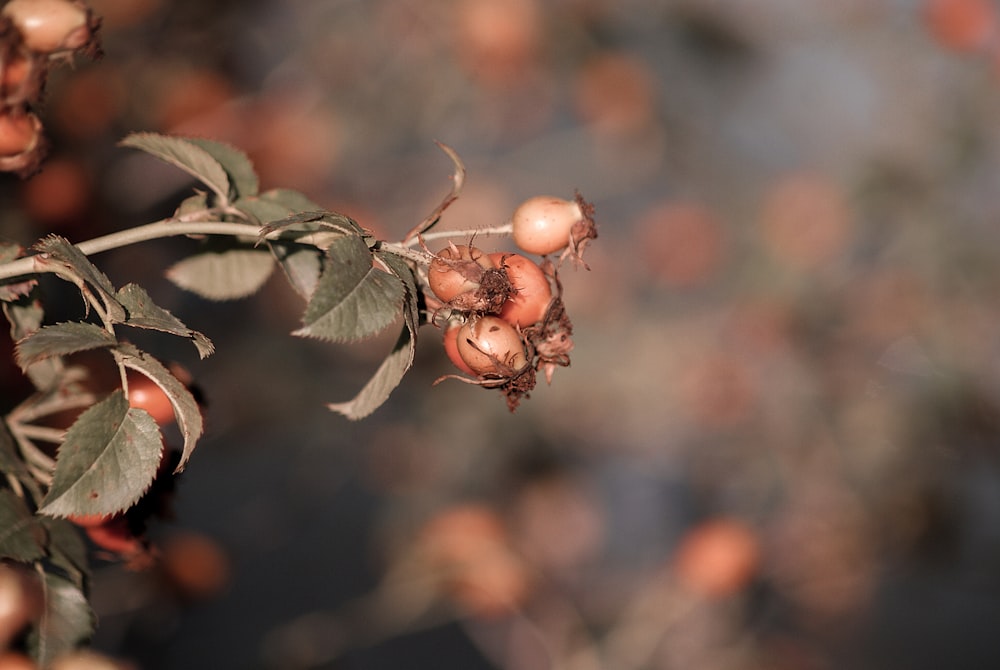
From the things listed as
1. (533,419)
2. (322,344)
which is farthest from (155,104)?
(533,419)

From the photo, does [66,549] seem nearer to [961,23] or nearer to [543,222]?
[543,222]

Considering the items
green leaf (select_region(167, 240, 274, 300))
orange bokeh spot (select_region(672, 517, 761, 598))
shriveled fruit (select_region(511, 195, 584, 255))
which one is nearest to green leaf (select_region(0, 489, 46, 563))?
green leaf (select_region(167, 240, 274, 300))

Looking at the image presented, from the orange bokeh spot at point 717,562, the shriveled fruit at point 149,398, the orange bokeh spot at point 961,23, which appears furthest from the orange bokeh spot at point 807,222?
the shriveled fruit at point 149,398

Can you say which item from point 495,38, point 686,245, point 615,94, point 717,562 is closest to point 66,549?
point 717,562

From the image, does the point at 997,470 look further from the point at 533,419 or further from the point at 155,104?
the point at 155,104

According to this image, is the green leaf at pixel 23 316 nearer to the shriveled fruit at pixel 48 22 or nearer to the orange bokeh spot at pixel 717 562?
the shriveled fruit at pixel 48 22

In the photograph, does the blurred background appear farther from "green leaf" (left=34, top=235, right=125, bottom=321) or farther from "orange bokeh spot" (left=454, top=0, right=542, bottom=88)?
"green leaf" (left=34, top=235, right=125, bottom=321)

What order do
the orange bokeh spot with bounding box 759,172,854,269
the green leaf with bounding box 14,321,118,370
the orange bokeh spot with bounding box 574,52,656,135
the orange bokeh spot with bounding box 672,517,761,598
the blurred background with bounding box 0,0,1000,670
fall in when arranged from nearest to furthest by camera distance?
1. the green leaf with bounding box 14,321,118,370
2. the orange bokeh spot with bounding box 672,517,761,598
3. the blurred background with bounding box 0,0,1000,670
4. the orange bokeh spot with bounding box 574,52,656,135
5. the orange bokeh spot with bounding box 759,172,854,269
